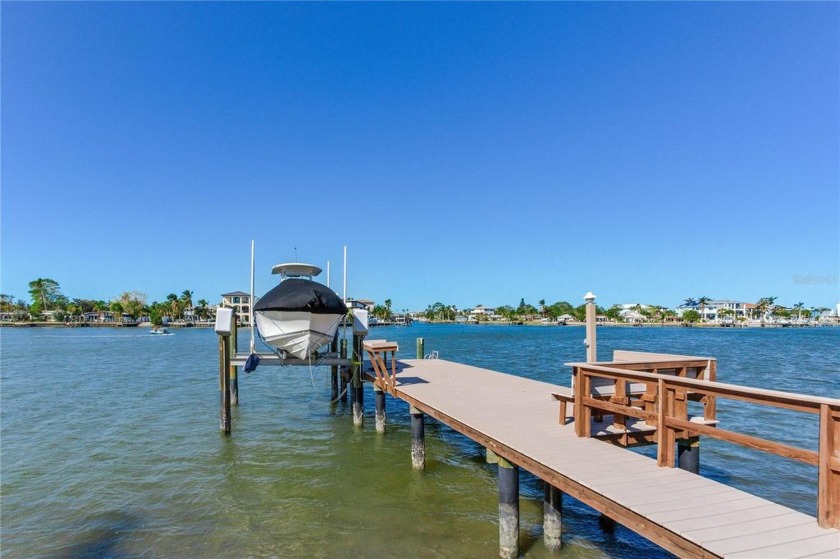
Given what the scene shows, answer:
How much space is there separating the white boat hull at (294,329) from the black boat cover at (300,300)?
134 mm

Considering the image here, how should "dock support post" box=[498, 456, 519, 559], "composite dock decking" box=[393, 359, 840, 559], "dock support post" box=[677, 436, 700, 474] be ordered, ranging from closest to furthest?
"composite dock decking" box=[393, 359, 840, 559] < "dock support post" box=[498, 456, 519, 559] < "dock support post" box=[677, 436, 700, 474]

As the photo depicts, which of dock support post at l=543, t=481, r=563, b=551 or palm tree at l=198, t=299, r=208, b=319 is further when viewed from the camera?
palm tree at l=198, t=299, r=208, b=319

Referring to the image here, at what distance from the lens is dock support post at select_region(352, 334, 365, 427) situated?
42.2ft

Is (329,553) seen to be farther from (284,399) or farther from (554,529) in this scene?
(284,399)

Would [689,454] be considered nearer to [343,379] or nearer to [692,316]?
[343,379]

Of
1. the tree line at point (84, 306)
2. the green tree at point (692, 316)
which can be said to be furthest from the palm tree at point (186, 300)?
the green tree at point (692, 316)

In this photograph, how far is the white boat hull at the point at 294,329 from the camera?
11477mm


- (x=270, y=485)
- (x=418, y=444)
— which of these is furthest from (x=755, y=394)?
(x=270, y=485)

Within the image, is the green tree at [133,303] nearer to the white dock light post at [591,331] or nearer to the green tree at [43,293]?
the green tree at [43,293]

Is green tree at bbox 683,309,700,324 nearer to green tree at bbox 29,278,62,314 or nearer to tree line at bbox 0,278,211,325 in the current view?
tree line at bbox 0,278,211,325

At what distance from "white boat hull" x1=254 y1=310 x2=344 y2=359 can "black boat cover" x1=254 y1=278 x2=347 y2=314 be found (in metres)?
0.13

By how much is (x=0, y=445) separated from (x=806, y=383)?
108 ft

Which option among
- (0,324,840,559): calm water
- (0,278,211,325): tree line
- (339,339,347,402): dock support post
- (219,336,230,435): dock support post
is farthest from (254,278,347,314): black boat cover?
(0,278,211,325): tree line

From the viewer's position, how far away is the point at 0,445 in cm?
1180
